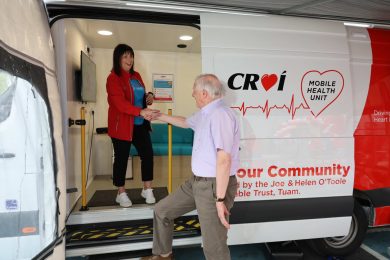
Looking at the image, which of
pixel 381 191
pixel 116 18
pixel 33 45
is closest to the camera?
pixel 33 45

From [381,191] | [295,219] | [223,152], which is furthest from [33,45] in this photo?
[381,191]

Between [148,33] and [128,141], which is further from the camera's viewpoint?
[148,33]

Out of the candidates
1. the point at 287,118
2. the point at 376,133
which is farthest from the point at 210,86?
the point at 376,133

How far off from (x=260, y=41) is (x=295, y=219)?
5.35 feet

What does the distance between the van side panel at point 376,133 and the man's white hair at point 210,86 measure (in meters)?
1.58

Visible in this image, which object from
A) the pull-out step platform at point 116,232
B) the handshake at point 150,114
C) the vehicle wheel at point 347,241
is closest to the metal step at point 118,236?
the pull-out step platform at point 116,232

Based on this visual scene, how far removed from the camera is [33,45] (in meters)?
1.82

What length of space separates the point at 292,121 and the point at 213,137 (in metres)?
0.95

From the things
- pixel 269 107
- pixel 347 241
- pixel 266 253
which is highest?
pixel 269 107

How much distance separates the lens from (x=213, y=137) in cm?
206

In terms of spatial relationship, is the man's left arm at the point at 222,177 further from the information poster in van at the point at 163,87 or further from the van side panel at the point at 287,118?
the information poster in van at the point at 163,87

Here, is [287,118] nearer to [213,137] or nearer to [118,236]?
[213,137]

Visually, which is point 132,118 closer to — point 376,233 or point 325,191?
point 325,191

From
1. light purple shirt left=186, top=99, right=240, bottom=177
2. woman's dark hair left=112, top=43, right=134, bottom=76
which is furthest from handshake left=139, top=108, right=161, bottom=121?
light purple shirt left=186, top=99, right=240, bottom=177
